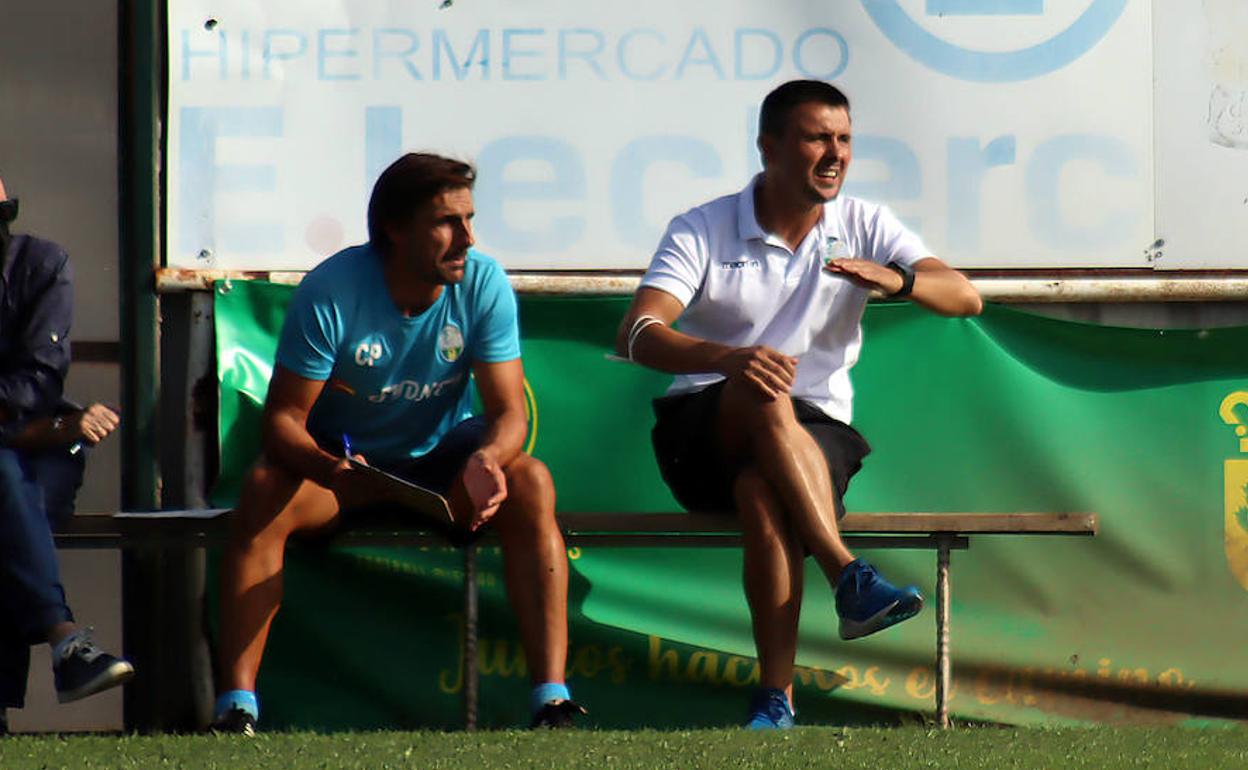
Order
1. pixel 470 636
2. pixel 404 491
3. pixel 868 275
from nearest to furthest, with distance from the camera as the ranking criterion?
pixel 404 491 < pixel 868 275 < pixel 470 636

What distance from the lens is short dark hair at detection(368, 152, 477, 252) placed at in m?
4.85

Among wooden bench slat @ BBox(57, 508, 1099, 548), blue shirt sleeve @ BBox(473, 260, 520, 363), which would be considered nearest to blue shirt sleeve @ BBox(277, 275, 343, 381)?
blue shirt sleeve @ BBox(473, 260, 520, 363)

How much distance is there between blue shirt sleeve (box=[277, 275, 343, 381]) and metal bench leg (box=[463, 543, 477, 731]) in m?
0.55

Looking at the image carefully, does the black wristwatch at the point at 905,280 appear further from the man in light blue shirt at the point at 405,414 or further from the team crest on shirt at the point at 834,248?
the man in light blue shirt at the point at 405,414

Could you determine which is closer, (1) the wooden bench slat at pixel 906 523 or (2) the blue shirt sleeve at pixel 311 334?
(2) the blue shirt sleeve at pixel 311 334

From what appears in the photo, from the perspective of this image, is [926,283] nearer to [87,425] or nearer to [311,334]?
[311,334]

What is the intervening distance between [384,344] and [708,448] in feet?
2.62

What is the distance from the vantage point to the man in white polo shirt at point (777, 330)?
4574mm

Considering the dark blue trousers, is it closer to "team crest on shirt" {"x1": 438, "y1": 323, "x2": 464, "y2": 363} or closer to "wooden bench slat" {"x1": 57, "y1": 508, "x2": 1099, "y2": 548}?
"wooden bench slat" {"x1": 57, "y1": 508, "x2": 1099, "y2": 548}

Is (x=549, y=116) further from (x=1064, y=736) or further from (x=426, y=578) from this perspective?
(x=1064, y=736)

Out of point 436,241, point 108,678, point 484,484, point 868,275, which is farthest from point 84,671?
point 868,275

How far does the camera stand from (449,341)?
4.88m

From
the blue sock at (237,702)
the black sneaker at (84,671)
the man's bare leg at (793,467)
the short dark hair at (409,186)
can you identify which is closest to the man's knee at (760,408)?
the man's bare leg at (793,467)

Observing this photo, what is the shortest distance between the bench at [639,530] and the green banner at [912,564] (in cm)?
61
